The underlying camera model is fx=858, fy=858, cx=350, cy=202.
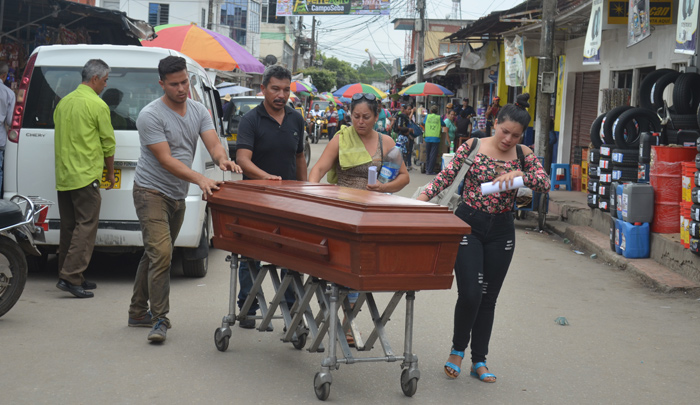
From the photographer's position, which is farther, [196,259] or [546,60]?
[546,60]

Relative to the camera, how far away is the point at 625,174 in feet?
37.4

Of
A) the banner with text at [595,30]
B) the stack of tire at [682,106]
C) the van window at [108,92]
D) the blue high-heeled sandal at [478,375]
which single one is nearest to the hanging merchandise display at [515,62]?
the banner with text at [595,30]

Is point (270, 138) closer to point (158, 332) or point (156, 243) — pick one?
point (156, 243)

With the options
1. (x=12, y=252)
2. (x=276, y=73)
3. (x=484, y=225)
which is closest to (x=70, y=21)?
(x=12, y=252)

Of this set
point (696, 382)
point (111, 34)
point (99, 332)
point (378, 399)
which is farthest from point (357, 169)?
point (111, 34)

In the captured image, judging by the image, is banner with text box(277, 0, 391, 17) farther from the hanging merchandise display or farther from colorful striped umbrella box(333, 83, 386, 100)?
the hanging merchandise display

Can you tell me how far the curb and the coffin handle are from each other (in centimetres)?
508

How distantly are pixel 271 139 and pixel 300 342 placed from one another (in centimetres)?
150

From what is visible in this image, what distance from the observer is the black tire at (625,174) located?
11352mm

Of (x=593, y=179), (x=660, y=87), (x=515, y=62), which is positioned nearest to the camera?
(x=660, y=87)

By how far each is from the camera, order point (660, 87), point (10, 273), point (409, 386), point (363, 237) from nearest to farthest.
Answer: point (363, 237) → point (409, 386) → point (10, 273) → point (660, 87)

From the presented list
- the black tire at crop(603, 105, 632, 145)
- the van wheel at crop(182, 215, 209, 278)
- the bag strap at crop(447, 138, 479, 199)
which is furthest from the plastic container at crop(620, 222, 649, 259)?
the bag strap at crop(447, 138, 479, 199)

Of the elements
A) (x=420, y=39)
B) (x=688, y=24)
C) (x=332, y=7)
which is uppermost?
(x=332, y=7)

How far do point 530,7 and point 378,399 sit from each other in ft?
57.7
